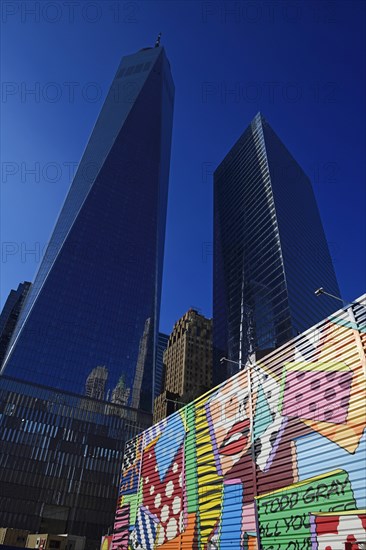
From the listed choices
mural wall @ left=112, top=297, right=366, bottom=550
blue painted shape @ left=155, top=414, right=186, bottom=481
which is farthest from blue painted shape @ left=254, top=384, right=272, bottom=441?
blue painted shape @ left=155, top=414, right=186, bottom=481

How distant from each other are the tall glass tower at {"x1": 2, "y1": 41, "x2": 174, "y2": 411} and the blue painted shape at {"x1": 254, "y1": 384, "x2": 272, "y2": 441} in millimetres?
111090

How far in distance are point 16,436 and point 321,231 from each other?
156981 mm

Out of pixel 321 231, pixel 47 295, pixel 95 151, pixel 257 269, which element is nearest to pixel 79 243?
pixel 47 295

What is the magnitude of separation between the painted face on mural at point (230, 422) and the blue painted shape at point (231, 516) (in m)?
0.94

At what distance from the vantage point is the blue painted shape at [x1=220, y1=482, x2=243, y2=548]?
14656 mm

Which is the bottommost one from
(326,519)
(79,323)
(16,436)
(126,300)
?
(326,519)

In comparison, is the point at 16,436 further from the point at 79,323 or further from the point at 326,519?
the point at 326,519

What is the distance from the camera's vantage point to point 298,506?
12414 mm

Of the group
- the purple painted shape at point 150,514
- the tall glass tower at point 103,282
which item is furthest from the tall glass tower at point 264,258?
the purple painted shape at point 150,514

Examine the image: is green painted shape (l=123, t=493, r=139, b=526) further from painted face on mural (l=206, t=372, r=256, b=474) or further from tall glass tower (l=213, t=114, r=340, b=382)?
tall glass tower (l=213, t=114, r=340, b=382)

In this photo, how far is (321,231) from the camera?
192 metres

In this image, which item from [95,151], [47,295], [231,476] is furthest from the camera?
[95,151]

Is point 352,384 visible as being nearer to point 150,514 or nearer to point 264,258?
point 150,514

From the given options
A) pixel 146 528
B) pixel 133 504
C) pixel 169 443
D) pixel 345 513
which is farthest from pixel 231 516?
pixel 133 504
